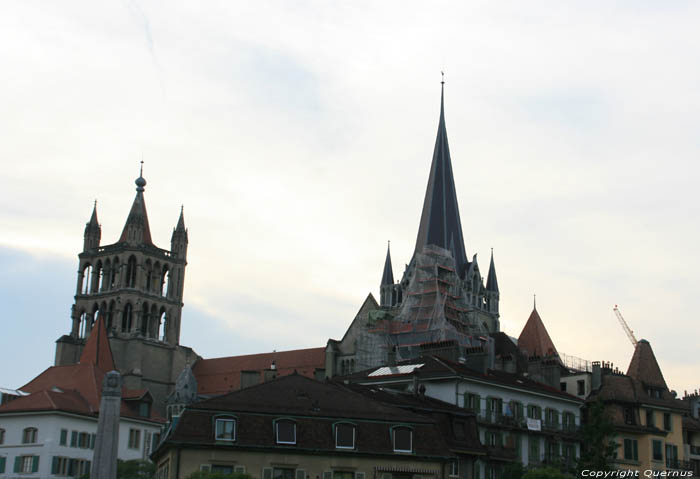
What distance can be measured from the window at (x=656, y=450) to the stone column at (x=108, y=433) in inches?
1704

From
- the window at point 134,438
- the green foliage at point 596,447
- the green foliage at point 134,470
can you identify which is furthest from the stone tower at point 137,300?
the green foliage at point 596,447

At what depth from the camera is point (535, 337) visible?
124938mm

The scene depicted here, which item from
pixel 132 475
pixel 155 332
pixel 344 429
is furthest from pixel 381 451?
pixel 155 332

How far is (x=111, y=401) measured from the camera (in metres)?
40.5

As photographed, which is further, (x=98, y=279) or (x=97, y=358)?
(x=98, y=279)

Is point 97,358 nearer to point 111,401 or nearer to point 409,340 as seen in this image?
point 409,340

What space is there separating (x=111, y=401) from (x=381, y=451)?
44.2ft

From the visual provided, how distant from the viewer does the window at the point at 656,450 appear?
72625 millimetres

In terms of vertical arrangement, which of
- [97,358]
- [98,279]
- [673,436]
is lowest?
[673,436]

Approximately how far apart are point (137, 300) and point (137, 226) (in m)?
10.5

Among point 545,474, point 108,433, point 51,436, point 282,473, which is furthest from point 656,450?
point 108,433

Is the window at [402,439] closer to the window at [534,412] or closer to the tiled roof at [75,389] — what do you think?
the window at [534,412]

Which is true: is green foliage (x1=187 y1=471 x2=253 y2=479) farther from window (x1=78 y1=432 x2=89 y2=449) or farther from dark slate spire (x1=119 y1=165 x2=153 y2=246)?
dark slate spire (x1=119 y1=165 x2=153 y2=246)

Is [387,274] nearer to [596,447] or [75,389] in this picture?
[75,389]
